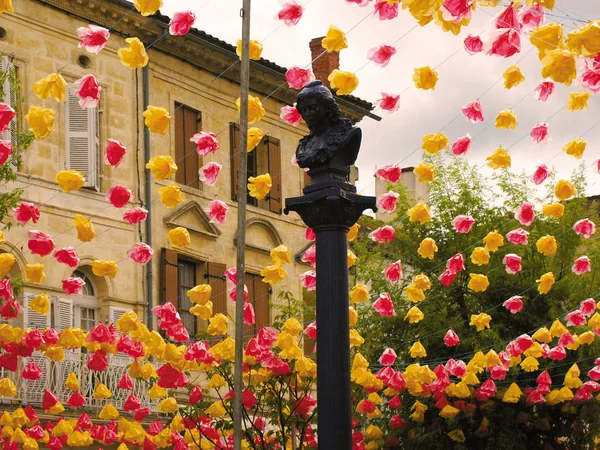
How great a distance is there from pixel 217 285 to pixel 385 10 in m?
15.2

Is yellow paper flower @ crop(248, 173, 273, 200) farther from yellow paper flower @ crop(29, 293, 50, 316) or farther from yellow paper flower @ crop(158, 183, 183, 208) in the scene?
yellow paper flower @ crop(29, 293, 50, 316)

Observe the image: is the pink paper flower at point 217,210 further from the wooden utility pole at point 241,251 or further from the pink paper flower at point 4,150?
the wooden utility pole at point 241,251

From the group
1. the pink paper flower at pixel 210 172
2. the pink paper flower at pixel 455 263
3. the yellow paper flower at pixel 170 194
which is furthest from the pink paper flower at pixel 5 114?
the pink paper flower at pixel 455 263

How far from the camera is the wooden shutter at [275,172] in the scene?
2853 cm

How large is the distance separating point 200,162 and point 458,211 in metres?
5.30

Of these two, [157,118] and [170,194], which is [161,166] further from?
[157,118]

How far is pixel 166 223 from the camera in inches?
1006

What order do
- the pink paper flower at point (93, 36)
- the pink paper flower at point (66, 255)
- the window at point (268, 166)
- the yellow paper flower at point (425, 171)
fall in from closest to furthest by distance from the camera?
the pink paper flower at point (93, 36)
the yellow paper flower at point (425, 171)
the pink paper flower at point (66, 255)
the window at point (268, 166)

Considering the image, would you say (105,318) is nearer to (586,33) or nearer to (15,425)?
(15,425)

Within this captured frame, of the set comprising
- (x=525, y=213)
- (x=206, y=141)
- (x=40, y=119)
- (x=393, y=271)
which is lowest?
(x=393, y=271)

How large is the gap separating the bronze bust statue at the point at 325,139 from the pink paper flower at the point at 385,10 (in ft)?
8.51

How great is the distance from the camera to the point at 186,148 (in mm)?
26453

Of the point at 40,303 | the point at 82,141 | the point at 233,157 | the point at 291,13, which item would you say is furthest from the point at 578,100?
the point at 233,157

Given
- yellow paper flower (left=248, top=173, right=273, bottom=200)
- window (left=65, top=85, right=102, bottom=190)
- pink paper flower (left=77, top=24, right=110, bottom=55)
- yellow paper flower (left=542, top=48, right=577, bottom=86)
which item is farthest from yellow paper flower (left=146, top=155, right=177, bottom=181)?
window (left=65, top=85, right=102, bottom=190)
